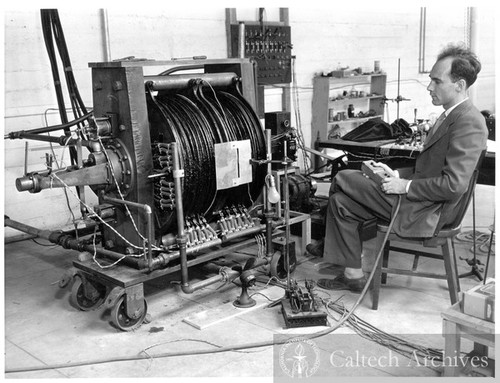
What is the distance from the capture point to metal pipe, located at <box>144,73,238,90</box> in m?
3.47

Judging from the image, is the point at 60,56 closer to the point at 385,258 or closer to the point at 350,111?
the point at 385,258

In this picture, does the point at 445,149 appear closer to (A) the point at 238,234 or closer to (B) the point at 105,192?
(A) the point at 238,234

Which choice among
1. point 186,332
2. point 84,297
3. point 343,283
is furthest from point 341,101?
point 186,332

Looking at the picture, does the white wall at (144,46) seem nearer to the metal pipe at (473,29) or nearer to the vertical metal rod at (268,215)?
the metal pipe at (473,29)

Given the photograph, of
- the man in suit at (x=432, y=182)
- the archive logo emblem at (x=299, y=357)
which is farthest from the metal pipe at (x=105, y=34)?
the archive logo emblem at (x=299, y=357)

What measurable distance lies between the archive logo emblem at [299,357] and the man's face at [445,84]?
147 cm

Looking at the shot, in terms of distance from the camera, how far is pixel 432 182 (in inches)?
125

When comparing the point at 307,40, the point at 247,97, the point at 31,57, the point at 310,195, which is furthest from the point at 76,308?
the point at 307,40

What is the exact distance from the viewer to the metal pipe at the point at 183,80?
3467mm

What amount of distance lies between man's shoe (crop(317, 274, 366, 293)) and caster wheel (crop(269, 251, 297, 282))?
24cm

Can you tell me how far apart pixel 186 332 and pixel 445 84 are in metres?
1.90

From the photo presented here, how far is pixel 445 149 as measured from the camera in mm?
3264

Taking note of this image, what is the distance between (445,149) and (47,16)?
320 centimetres

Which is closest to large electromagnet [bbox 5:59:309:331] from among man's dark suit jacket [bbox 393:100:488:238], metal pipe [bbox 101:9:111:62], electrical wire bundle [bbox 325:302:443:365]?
electrical wire bundle [bbox 325:302:443:365]
